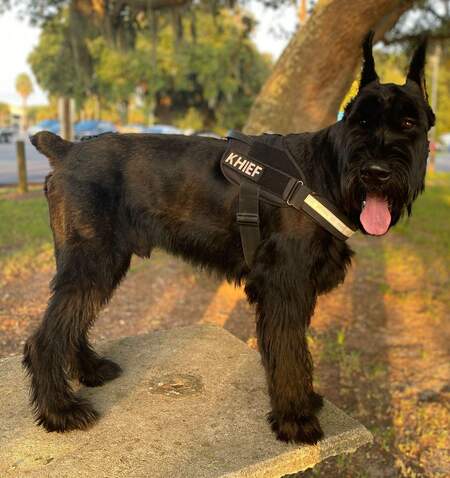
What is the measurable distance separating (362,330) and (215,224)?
3503 millimetres

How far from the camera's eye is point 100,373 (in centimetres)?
327

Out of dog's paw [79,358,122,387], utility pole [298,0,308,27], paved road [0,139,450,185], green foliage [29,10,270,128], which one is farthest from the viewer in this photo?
green foliage [29,10,270,128]

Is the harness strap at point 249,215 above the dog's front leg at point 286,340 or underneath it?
above

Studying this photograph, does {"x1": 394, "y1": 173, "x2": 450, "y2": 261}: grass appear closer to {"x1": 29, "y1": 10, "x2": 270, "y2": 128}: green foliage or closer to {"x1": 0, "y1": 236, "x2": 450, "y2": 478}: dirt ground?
{"x1": 0, "y1": 236, "x2": 450, "y2": 478}: dirt ground

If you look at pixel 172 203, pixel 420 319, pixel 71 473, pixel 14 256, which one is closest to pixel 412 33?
pixel 420 319

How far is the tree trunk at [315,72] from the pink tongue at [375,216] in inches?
151

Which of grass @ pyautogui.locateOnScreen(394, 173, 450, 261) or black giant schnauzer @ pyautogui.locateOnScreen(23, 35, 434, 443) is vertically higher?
black giant schnauzer @ pyautogui.locateOnScreen(23, 35, 434, 443)

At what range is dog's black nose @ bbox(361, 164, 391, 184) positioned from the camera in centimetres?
229

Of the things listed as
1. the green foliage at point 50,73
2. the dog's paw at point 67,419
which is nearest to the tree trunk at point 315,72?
the dog's paw at point 67,419

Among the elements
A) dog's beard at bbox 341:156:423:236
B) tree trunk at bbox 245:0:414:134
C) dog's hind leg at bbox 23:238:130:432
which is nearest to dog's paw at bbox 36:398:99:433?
dog's hind leg at bbox 23:238:130:432

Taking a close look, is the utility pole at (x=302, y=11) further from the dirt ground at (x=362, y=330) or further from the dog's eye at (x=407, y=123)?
the dog's eye at (x=407, y=123)

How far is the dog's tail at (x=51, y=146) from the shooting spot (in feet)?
9.67

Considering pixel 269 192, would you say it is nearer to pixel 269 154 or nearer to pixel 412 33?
pixel 269 154

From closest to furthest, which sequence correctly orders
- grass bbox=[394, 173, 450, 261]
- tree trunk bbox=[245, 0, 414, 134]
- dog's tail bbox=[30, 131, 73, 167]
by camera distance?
dog's tail bbox=[30, 131, 73, 167]
tree trunk bbox=[245, 0, 414, 134]
grass bbox=[394, 173, 450, 261]
